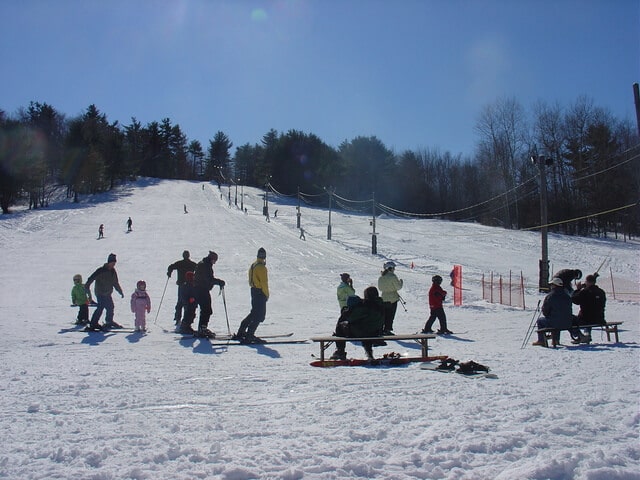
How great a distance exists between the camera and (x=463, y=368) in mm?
6777

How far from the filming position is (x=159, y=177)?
116125 millimetres

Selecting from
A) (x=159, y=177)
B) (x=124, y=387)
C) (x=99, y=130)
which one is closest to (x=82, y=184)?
(x=99, y=130)

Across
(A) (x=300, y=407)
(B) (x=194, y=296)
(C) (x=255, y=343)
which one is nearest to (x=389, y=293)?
(C) (x=255, y=343)

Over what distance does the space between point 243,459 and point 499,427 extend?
7.24 feet

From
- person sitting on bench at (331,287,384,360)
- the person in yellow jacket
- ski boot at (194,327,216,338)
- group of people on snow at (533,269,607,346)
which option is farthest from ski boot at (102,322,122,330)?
group of people on snow at (533,269,607,346)

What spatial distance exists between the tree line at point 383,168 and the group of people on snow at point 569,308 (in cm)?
1672

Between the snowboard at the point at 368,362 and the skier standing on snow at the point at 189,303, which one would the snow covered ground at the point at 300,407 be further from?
the skier standing on snow at the point at 189,303

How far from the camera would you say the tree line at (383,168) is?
189 ft

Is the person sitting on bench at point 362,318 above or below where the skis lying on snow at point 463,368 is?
above

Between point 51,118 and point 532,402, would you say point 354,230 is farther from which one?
point 51,118

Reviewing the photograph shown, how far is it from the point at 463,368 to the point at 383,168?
81.1m

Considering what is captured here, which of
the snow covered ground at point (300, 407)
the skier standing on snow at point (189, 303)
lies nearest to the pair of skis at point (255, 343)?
the skier standing on snow at point (189, 303)

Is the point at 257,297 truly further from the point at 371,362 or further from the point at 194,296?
the point at 371,362

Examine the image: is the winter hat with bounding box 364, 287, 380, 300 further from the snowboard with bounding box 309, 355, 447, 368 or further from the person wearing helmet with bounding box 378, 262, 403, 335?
the person wearing helmet with bounding box 378, 262, 403, 335
